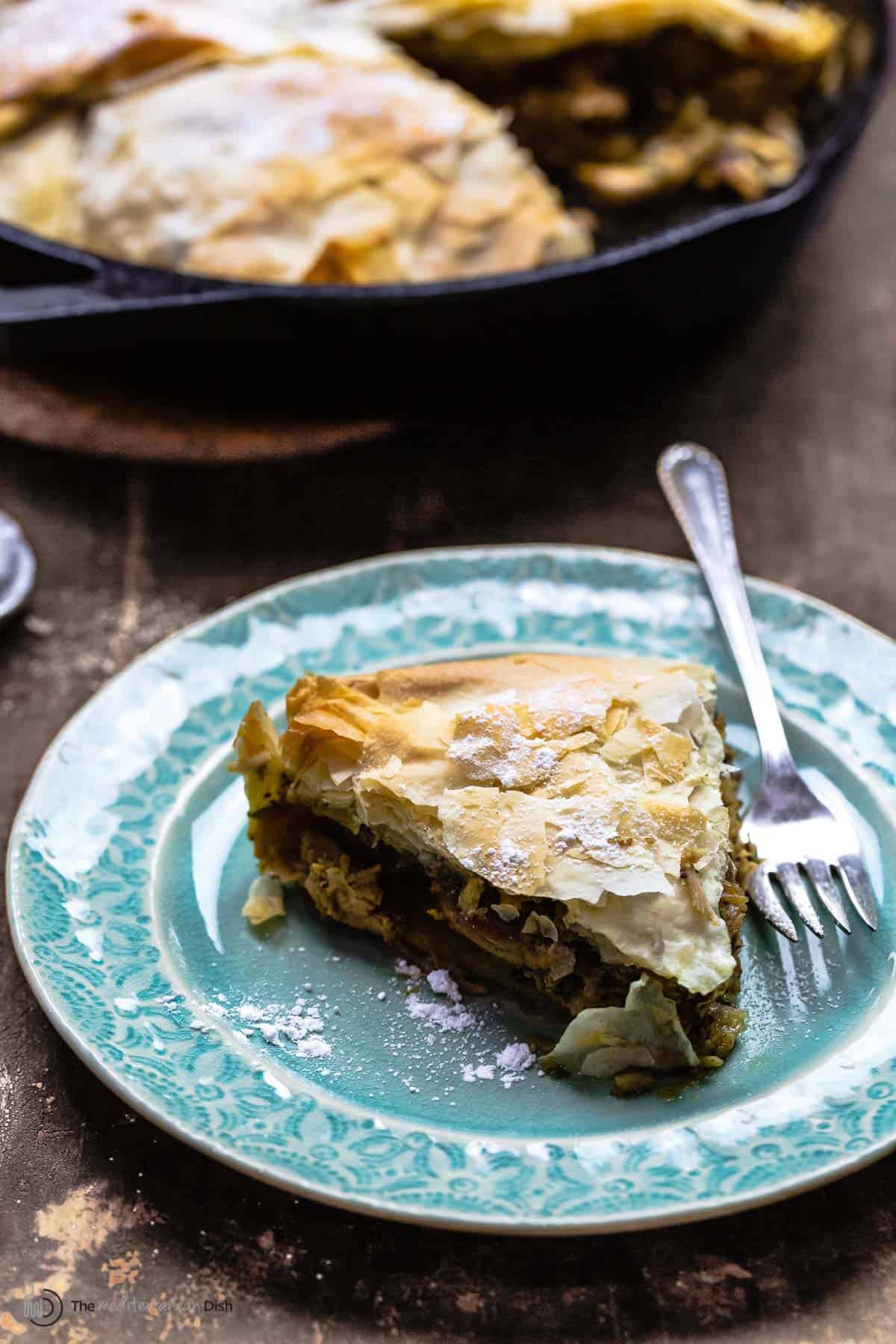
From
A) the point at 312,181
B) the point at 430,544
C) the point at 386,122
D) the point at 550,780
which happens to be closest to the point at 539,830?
the point at 550,780

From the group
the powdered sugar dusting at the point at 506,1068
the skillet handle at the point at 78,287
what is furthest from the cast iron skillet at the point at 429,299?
the powdered sugar dusting at the point at 506,1068

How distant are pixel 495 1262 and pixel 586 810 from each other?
0.41m

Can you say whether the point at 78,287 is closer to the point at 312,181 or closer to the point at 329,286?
the point at 329,286

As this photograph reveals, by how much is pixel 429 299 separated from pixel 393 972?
98 cm

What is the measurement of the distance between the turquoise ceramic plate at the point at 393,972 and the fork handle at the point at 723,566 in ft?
0.10

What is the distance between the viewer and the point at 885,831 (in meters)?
1.56

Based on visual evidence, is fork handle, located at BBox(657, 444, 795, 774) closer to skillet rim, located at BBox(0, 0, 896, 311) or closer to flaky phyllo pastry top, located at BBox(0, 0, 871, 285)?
skillet rim, located at BBox(0, 0, 896, 311)

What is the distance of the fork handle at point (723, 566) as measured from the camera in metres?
1.67

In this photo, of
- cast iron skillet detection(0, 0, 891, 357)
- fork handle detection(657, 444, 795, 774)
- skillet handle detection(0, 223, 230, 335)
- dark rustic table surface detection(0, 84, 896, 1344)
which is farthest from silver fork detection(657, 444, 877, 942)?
skillet handle detection(0, 223, 230, 335)

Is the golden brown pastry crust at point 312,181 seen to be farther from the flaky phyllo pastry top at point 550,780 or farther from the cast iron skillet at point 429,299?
the flaky phyllo pastry top at point 550,780

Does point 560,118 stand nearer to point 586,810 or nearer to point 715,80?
point 715,80

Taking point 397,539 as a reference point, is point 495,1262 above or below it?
above

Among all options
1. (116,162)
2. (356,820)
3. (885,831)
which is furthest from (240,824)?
(116,162)

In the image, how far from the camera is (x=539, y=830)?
1.36 meters
